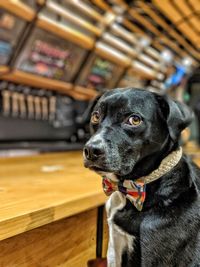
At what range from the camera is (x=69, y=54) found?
118 inches

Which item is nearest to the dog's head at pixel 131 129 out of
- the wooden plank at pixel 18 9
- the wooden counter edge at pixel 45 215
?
the wooden counter edge at pixel 45 215

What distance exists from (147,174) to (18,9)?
178 cm

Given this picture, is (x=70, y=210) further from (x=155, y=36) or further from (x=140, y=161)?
(x=155, y=36)

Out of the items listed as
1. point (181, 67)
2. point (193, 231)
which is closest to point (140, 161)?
point (193, 231)

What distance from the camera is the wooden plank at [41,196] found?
3.05ft

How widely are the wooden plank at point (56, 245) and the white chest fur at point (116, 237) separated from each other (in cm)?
25

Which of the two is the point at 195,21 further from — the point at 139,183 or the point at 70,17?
the point at 139,183

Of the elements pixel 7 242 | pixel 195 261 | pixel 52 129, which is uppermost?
pixel 195 261

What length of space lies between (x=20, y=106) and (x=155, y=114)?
6.90 feet

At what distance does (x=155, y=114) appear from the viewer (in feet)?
2.86

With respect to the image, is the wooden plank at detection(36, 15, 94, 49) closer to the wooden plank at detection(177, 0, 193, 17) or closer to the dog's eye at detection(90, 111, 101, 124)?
the wooden plank at detection(177, 0, 193, 17)

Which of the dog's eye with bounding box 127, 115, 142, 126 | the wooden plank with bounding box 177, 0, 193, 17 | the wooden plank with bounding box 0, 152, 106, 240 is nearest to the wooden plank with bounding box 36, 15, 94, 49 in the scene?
the wooden plank with bounding box 177, 0, 193, 17

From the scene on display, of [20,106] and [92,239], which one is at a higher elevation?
[92,239]

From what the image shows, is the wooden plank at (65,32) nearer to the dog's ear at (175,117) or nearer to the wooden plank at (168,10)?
the wooden plank at (168,10)
